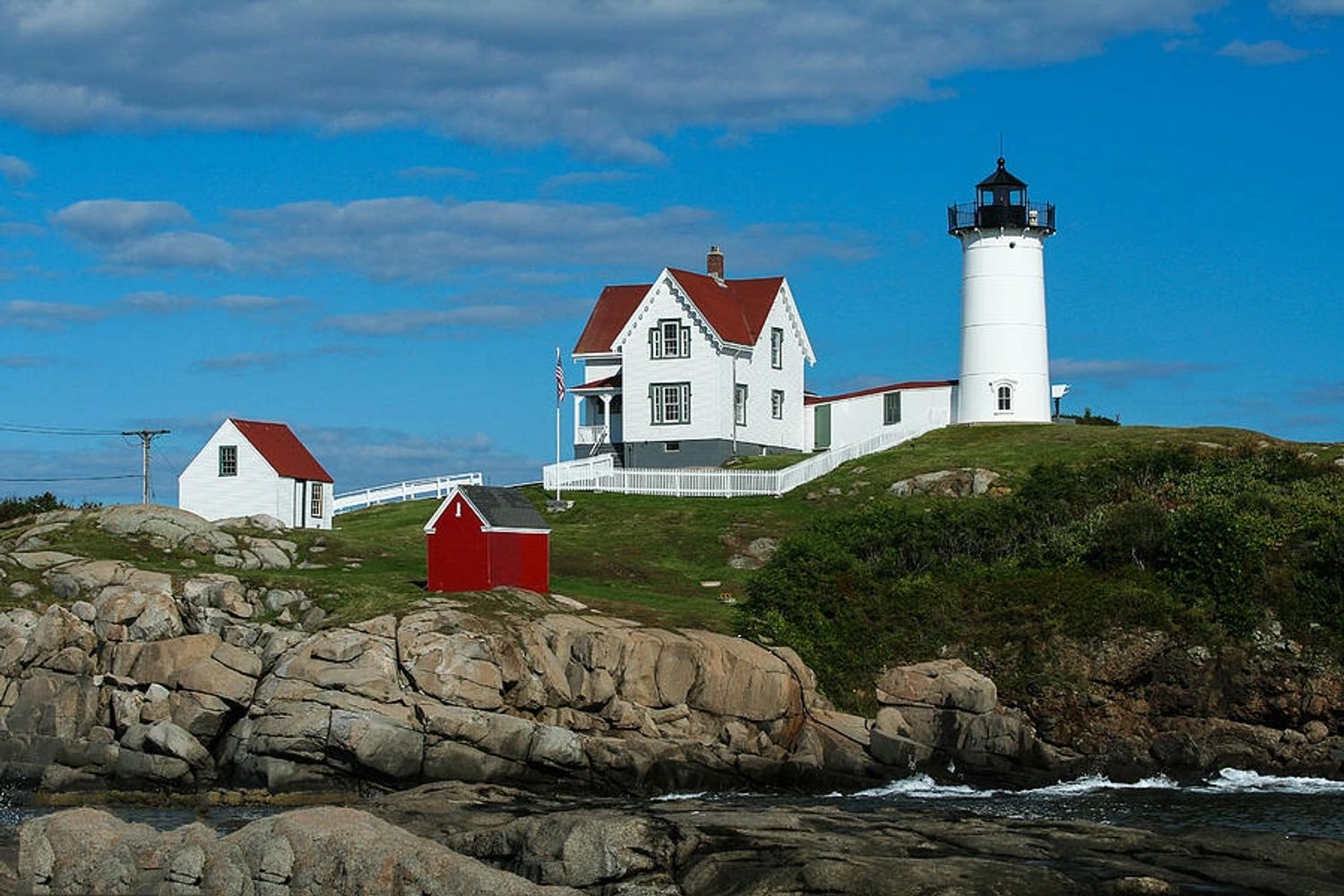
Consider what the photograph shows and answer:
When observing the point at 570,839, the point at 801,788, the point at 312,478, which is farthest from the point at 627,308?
the point at 570,839

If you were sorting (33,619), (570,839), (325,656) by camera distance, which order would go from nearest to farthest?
(570,839) → (325,656) → (33,619)

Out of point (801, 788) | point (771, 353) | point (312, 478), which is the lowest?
point (801, 788)

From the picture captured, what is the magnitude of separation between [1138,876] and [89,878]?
12.4 meters

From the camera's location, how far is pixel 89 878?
65.2 feet

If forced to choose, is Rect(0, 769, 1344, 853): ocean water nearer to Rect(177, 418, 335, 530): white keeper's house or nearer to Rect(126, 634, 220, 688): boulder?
Rect(126, 634, 220, 688): boulder

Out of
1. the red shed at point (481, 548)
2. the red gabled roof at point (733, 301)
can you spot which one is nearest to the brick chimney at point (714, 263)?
the red gabled roof at point (733, 301)

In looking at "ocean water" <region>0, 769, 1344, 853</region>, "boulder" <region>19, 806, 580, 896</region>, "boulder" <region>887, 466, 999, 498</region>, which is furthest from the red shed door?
"boulder" <region>19, 806, 580, 896</region>

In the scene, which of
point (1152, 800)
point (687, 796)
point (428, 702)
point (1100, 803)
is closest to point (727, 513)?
point (687, 796)

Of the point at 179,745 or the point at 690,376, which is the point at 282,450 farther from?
the point at 179,745

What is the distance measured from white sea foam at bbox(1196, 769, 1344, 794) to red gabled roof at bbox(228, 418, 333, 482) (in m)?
30.8

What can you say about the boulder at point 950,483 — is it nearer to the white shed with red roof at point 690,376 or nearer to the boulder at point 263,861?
the white shed with red roof at point 690,376

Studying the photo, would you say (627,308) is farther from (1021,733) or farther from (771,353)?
(1021,733)

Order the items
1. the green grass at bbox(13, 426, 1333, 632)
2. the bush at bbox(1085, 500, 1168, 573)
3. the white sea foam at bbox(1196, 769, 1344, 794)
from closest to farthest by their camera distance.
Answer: the white sea foam at bbox(1196, 769, 1344, 794)
the green grass at bbox(13, 426, 1333, 632)
the bush at bbox(1085, 500, 1168, 573)

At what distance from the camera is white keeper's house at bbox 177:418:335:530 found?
54.1m
